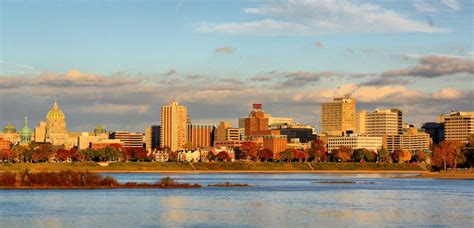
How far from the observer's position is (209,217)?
82812 millimetres

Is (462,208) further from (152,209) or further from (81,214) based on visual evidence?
(81,214)

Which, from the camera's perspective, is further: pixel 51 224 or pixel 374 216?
pixel 374 216

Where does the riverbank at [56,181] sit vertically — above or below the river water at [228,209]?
above

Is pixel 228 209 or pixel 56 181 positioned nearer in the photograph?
pixel 228 209

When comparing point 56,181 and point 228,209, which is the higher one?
point 56,181

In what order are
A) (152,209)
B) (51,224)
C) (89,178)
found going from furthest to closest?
(89,178), (152,209), (51,224)

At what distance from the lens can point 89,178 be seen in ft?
453

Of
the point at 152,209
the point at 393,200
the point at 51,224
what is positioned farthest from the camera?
the point at 393,200

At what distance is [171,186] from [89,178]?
12.8 meters

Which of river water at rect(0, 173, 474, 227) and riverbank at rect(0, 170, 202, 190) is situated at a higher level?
riverbank at rect(0, 170, 202, 190)

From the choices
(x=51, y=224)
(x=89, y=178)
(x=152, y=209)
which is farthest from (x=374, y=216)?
(x=89, y=178)

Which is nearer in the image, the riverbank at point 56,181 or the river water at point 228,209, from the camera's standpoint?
→ the river water at point 228,209

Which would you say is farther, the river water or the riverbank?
the riverbank

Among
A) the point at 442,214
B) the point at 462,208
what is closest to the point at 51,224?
A: the point at 442,214
